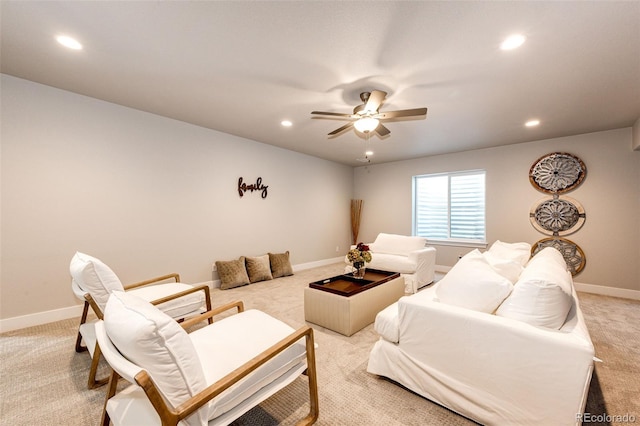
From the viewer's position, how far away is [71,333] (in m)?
2.60

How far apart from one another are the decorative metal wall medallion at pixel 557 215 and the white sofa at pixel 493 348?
3.41 m

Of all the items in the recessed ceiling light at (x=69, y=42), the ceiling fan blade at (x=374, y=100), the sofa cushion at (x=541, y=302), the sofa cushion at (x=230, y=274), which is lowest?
the sofa cushion at (x=230, y=274)

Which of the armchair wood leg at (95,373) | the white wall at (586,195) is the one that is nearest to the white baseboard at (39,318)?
the armchair wood leg at (95,373)

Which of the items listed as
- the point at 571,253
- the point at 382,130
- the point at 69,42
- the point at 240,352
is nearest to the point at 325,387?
the point at 240,352

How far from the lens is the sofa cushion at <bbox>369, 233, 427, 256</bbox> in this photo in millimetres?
4509

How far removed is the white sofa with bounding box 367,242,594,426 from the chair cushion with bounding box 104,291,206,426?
50.6 inches

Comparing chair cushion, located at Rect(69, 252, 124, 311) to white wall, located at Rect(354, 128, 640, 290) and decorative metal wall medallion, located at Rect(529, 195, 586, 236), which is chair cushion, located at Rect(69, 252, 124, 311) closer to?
white wall, located at Rect(354, 128, 640, 290)

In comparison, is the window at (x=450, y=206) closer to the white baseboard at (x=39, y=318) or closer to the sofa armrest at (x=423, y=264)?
the sofa armrest at (x=423, y=264)

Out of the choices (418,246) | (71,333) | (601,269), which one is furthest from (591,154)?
(71,333)

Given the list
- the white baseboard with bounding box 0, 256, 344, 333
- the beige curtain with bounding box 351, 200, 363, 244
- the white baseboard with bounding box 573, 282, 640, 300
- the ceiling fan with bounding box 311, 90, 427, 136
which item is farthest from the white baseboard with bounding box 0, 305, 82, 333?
the white baseboard with bounding box 573, 282, 640, 300

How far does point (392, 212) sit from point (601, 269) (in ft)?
11.8

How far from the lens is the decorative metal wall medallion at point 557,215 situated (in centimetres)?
416

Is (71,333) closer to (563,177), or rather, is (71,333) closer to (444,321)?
(444,321)

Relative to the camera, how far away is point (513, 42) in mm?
1953
